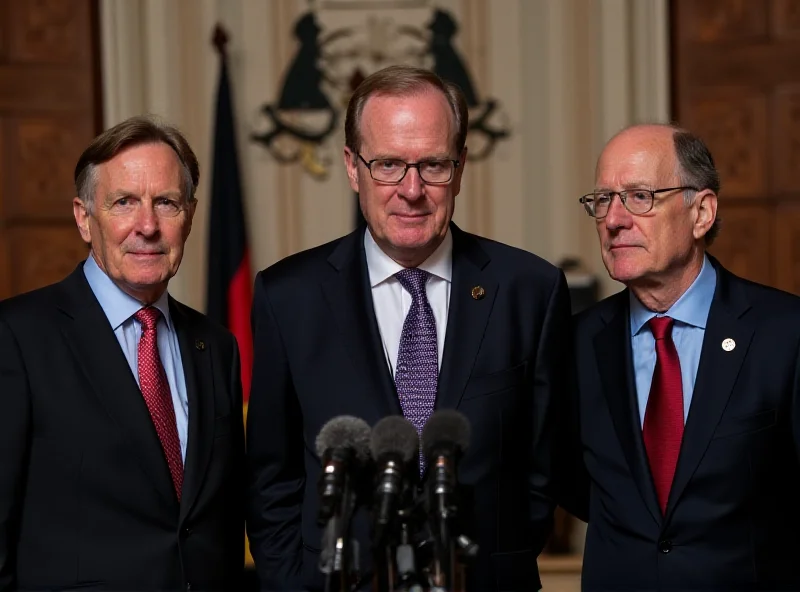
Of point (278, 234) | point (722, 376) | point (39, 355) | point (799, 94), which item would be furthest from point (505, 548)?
point (799, 94)

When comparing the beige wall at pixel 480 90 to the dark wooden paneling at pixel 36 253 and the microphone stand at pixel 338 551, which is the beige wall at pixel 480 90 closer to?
the dark wooden paneling at pixel 36 253

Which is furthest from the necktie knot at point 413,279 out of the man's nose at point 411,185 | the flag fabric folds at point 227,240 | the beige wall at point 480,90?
the beige wall at point 480,90

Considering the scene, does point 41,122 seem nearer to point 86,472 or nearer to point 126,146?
point 126,146

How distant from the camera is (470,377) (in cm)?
266

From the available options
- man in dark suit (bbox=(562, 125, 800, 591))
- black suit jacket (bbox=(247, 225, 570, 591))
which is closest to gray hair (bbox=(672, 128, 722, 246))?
man in dark suit (bbox=(562, 125, 800, 591))

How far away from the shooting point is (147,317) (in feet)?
9.07

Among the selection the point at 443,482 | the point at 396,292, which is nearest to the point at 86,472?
the point at 396,292

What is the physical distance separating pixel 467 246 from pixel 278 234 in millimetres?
3873

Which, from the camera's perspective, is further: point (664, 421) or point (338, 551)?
point (664, 421)

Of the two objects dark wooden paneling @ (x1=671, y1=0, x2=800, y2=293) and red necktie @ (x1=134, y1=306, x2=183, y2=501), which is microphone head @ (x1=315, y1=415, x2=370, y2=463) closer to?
red necktie @ (x1=134, y1=306, x2=183, y2=501)

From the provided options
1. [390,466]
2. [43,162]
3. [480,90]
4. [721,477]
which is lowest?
[721,477]

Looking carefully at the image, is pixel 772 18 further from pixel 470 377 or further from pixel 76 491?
pixel 76 491

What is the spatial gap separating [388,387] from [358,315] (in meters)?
0.20

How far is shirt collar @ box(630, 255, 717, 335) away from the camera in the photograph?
2852 millimetres
